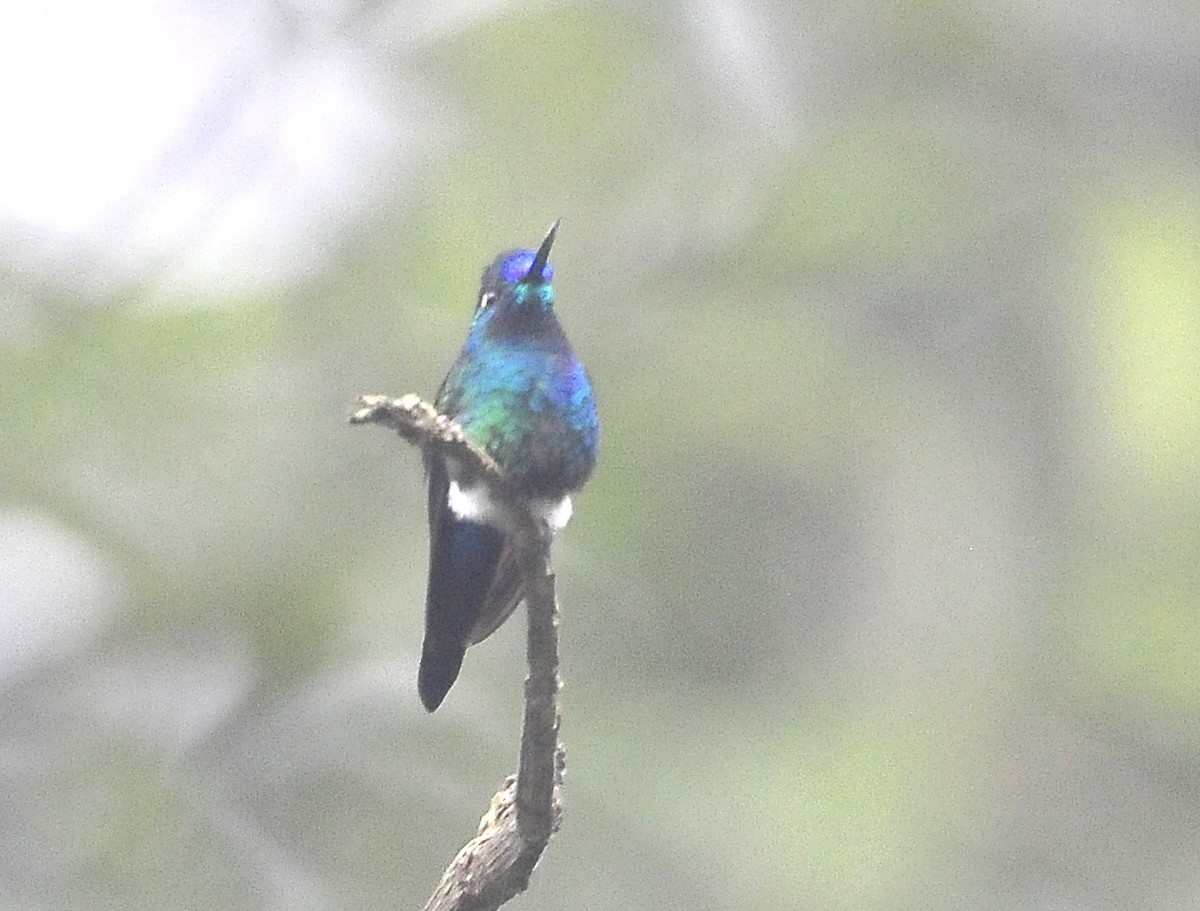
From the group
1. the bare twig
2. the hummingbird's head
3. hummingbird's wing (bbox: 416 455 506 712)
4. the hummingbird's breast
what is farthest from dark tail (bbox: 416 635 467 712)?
the hummingbird's head

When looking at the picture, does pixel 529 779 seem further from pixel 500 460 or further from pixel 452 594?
pixel 500 460

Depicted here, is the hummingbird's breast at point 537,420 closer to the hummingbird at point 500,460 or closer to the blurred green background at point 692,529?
the hummingbird at point 500,460

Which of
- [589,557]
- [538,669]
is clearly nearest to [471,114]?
[589,557]

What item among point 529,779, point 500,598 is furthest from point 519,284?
point 529,779

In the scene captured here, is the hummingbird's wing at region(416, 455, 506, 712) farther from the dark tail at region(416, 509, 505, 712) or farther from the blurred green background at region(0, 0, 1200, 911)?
the blurred green background at region(0, 0, 1200, 911)

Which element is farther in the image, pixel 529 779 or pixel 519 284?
pixel 519 284

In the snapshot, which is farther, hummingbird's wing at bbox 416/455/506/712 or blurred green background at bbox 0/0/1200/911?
blurred green background at bbox 0/0/1200/911

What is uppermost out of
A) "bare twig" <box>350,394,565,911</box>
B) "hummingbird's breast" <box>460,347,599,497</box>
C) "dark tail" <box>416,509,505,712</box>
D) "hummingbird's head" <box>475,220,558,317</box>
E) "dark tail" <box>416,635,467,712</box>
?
"hummingbird's head" <box>475,220,558,317</box>
